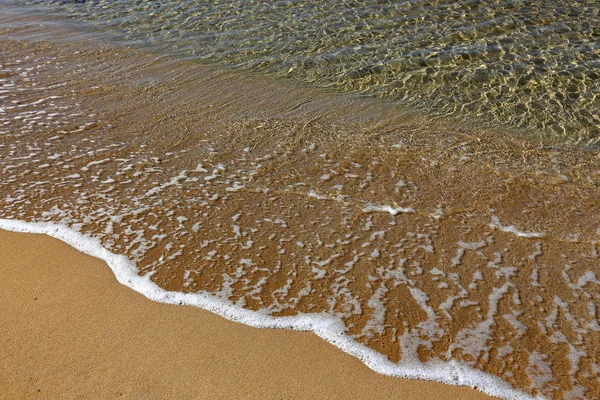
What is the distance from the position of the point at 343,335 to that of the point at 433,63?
5.28 m

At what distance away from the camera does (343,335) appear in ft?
11.5

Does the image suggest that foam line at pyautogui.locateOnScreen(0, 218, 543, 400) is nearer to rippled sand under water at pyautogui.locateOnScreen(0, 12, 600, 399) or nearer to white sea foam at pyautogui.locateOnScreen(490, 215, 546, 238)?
rippled sand under water at pyautogui.locateOnScreen(0, 12, 600, 399)

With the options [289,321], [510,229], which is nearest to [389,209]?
[510,229]

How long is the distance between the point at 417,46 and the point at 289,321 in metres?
5.79

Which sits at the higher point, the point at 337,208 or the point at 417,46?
the point at 417,46

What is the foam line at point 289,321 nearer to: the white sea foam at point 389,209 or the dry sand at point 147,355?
the dry sand at point 147,355

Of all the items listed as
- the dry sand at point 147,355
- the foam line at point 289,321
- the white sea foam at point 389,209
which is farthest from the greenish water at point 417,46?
the dry sand at point 147,355

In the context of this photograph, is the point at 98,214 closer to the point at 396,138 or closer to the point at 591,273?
the point at 396,138

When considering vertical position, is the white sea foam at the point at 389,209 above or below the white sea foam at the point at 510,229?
above

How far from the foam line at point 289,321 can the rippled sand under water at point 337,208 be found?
69 mm

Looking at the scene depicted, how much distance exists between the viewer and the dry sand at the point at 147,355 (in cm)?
312

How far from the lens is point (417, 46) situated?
320 inches

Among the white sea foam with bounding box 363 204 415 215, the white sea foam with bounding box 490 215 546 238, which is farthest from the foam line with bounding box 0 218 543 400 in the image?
the white sea foam with bounding box 490 215 546 238

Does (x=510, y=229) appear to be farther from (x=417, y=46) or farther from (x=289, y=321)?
(x=417, y=46)
